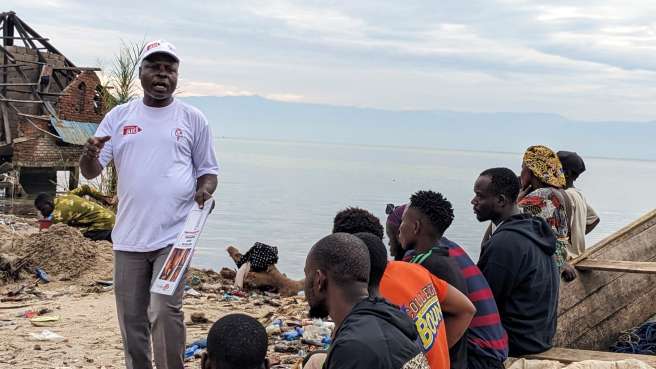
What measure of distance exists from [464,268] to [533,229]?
2.68ft

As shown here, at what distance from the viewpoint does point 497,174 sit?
494 cm

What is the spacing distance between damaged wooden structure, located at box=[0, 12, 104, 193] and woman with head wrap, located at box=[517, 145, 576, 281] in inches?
Result: 787

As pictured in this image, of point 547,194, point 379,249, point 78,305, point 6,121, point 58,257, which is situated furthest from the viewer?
point 6,121

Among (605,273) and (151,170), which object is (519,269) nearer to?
(151,170)

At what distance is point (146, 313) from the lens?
452cm

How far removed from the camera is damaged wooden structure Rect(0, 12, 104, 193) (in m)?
24.6

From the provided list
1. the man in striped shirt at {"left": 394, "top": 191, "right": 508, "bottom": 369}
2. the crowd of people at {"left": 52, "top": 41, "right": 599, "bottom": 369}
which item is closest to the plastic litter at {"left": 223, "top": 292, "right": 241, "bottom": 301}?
the crowd of people at {"left": 52, "top": 41, "right": 599, "bottom": 369}

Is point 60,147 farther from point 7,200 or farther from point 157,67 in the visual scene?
point 157,67

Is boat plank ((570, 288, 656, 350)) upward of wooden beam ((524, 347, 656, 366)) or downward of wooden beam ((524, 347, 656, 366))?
downward

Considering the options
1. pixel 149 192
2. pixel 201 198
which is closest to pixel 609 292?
pixel 201 198

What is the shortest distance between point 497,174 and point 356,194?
39477mm

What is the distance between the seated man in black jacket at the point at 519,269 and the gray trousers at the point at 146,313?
177 cm

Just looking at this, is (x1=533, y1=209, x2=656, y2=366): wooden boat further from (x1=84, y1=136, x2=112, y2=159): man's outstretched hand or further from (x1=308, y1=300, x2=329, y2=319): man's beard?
(x1=84, y1=136, x2=112, y2=159): man's outstretched hand

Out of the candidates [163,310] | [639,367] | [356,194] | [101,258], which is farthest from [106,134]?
[356,194]
